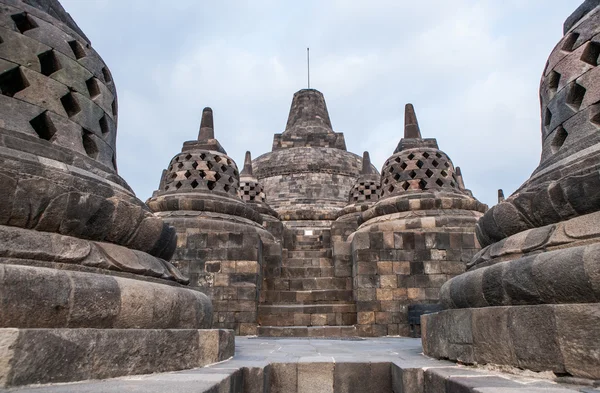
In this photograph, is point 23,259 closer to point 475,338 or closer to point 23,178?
point 23,178

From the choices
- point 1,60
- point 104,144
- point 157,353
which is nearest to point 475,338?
point 157,353

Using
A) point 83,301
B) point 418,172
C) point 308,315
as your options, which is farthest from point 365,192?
point 83,301

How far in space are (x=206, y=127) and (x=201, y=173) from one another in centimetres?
219

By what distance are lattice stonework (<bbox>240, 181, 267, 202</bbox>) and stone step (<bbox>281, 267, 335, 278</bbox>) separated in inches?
236

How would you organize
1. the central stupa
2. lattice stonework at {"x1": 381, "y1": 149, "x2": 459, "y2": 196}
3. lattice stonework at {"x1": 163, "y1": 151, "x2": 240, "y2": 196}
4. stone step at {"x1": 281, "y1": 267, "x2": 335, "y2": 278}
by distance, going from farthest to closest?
the central stupa
lattice stonework at {"x1": 163, "y1": 151, "x2": 240, "y2": 196}
lattice stonework at {"x1": 381, "y1": 149, "x2": 459, "y2": 196}
stone step at {"x1": 281, "y1": 267, "x2": 335, "y2": 278}

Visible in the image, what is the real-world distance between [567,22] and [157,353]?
14.6 feet

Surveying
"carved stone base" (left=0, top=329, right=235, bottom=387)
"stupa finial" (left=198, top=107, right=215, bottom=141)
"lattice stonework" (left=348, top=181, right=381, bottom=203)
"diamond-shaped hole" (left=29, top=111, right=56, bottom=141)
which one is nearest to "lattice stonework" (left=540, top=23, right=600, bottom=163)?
"carved stone base" (left=0, top=329, right=235, bottom=387)

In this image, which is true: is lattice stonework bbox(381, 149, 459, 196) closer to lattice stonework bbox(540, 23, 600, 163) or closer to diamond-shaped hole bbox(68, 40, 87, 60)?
lattice stonework bbox(540, 23, 600, 163)

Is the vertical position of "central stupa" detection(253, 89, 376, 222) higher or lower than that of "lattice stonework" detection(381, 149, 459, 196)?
higher

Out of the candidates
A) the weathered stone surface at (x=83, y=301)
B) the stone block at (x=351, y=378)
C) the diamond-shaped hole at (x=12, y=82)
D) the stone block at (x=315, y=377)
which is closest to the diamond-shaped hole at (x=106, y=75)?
the diamond-shaped hole at (x=12, y=82)

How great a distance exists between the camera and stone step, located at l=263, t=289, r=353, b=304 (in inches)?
364

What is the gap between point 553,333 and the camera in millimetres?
2533

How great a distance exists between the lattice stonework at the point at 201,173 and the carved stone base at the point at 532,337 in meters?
8.23

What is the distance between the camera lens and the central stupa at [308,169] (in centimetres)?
2094
